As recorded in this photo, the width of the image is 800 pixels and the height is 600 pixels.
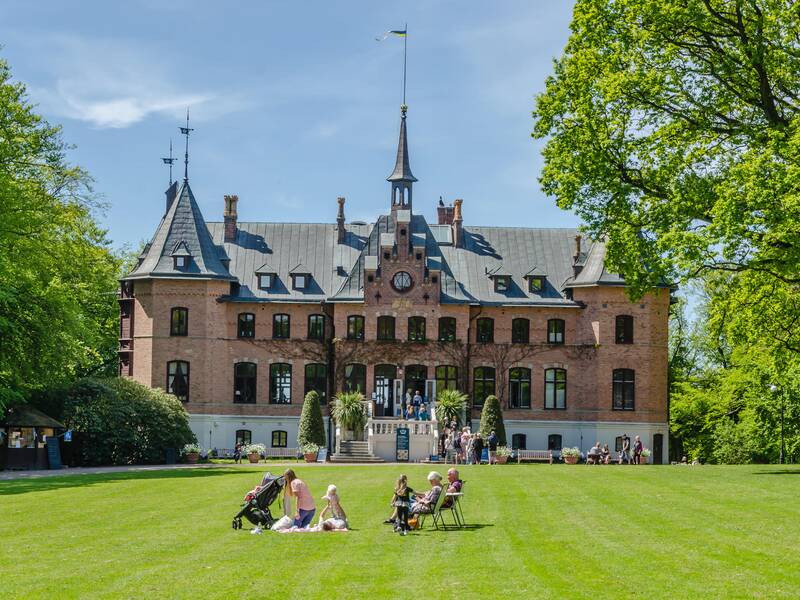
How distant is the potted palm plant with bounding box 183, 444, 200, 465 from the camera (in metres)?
46.6

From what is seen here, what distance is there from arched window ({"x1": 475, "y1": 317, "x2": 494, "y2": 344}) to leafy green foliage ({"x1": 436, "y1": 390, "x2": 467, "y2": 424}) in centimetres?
474

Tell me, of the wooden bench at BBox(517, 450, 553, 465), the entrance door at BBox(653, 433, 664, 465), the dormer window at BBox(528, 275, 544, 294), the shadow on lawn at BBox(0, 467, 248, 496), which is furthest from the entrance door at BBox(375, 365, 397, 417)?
the shadow on lawn at BBox(0, 467, 248, 496)

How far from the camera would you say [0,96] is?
41.7 m

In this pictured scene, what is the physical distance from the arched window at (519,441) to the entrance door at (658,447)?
581cm

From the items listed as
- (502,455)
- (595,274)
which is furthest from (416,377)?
(595,274)

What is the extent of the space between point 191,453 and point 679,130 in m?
25.6

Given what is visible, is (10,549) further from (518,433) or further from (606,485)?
(518,433)

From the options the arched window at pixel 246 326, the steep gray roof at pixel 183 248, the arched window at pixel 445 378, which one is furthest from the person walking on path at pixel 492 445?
the steep gray roof at pixel 183 248

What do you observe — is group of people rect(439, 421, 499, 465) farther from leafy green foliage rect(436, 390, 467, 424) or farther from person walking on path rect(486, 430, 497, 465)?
leafy green foliage rect(436, 390, 467, 424)

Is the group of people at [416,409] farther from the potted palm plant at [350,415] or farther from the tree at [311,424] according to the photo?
the tree at [311,424]

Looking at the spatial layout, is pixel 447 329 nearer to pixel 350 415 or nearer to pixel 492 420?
pixel 492 420

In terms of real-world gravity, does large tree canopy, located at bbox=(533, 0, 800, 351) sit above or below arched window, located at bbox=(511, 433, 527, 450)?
above

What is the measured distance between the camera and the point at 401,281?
174 feet

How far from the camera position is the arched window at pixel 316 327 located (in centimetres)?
5388
